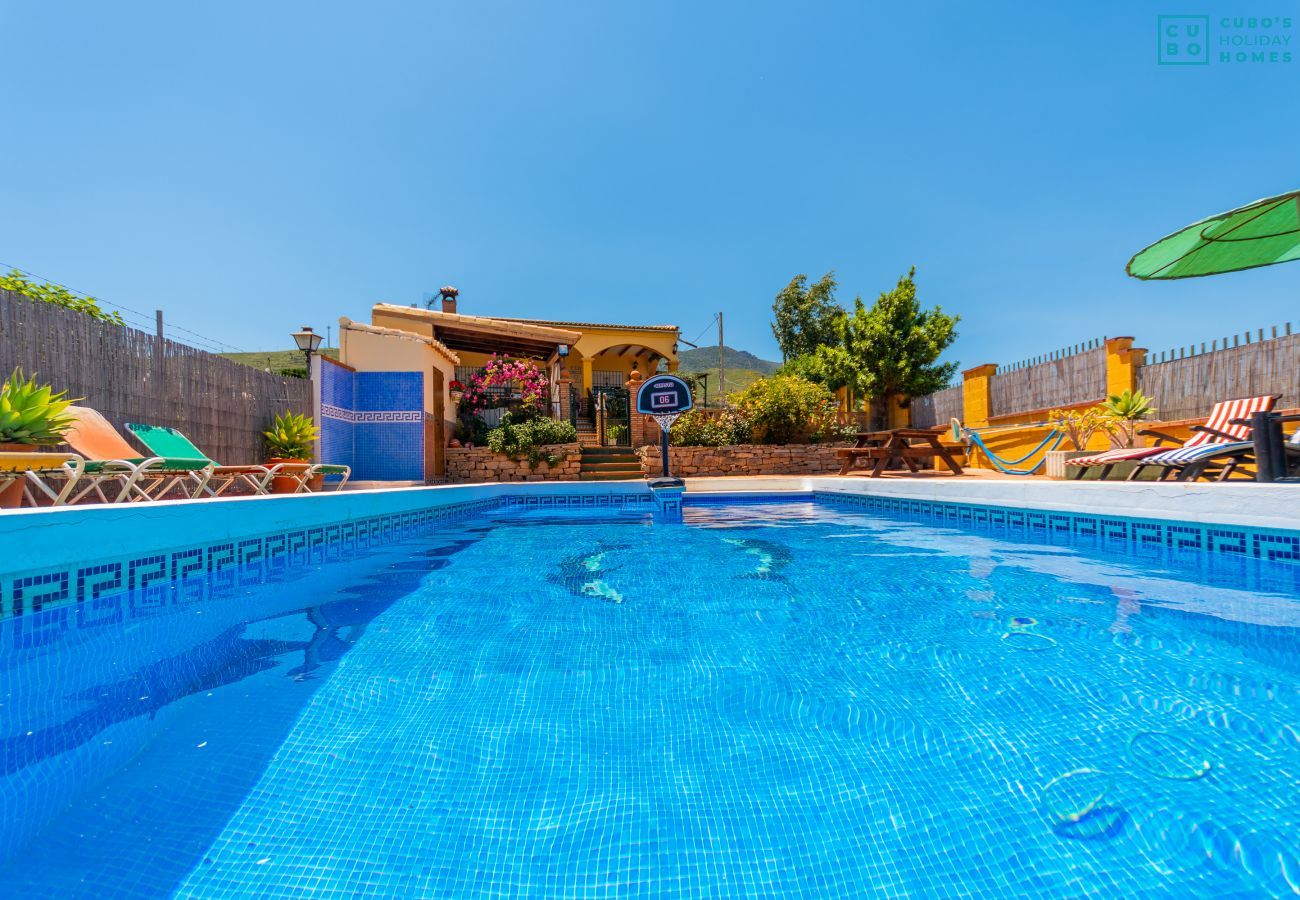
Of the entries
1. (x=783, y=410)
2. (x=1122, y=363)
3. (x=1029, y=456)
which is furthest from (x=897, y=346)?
(x=1029, y=456)

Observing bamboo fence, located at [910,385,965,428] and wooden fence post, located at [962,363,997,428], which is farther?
bamboo fence, located at [910,385,965,428]

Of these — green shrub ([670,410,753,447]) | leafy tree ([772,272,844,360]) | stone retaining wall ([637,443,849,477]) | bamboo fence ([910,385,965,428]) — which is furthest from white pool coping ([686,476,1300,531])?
leafy tree ([772,272,844,360])

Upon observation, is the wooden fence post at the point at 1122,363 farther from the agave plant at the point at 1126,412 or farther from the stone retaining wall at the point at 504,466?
the stone retaining wall at the point at 504,466

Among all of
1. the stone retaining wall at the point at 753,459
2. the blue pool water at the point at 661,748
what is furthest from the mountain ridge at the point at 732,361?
the blue pool water at the point at 661,748

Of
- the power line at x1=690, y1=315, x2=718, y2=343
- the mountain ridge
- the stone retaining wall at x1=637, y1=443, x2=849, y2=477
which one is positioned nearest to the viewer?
the stone retaining wall at x1=637, y1=443, x2=849, y2=477

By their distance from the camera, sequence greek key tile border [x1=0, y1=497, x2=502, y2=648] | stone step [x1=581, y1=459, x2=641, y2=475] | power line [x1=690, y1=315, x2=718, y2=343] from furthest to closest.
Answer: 1. power line [x1=690, y1=315, x2=718, y2=343]
2. stone step [x1=581, y1=459, x2=641, y2=475]
3. greek key tile border [x1=0, y1=497, x2=502, y2=648]

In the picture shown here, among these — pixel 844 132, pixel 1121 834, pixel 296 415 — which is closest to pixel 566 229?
pixel 844 132

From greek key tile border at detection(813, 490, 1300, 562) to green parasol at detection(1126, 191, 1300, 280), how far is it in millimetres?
2508

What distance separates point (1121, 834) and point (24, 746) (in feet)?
8.94

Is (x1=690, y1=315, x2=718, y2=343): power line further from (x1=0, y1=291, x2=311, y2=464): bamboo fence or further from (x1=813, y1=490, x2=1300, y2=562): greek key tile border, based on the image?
(x1=813, y1=490, x2=1300, y2=562): greek key tile border

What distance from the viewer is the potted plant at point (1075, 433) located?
8.93 meters

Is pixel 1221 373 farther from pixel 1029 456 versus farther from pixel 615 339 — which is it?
pixel 615 339

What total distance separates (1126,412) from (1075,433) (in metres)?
1.53

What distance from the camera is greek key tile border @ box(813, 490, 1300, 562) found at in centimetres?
416
